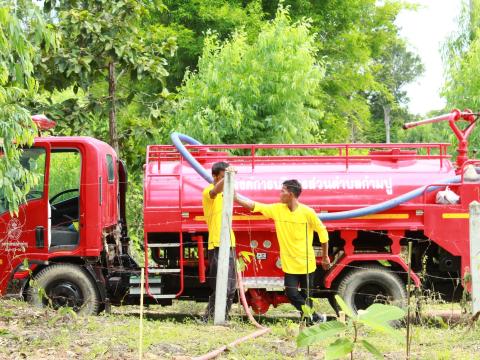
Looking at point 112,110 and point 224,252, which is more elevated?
point 112,110

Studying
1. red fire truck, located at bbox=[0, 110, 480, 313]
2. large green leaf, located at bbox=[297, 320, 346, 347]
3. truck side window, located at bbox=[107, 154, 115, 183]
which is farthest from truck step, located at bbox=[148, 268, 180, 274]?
large green leaf, located at bbox=[297, 320, 346, 347]

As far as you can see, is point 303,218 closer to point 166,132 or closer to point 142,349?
point 142,349

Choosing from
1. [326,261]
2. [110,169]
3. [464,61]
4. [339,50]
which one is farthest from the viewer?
[339,50]

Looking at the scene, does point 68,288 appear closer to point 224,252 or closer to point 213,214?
point 213,214

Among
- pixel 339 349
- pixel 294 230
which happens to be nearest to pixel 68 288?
pixel 294 230

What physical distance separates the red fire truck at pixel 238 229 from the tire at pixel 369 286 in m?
0.01

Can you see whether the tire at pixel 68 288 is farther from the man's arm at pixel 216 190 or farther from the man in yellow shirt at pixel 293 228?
the man in yellow shirt at pixel 293 228

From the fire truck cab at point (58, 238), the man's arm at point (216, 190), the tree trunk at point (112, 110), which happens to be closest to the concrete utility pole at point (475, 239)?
the man's arm at point (216, 190)

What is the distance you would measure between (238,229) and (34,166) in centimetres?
253

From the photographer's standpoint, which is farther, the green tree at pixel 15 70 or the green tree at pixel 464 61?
the green tree at pixel 464 61

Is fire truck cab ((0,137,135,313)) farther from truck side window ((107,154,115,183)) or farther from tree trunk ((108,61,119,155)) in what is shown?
A: tree trunk ((108,61,119,155))

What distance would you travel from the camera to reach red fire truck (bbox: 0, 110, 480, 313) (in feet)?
31.8

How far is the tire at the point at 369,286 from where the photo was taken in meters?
9.90

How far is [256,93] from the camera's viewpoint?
17016 millimetres
